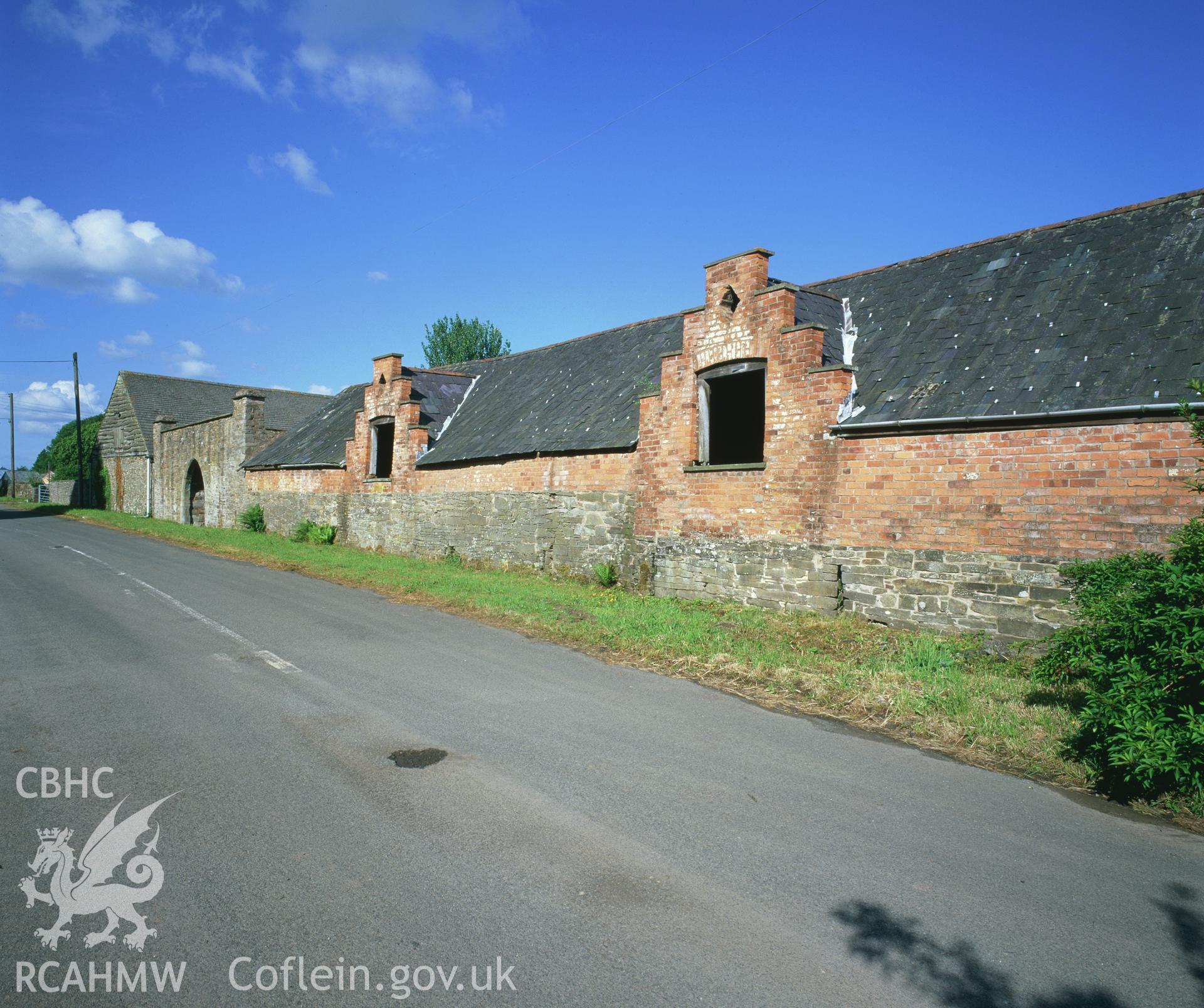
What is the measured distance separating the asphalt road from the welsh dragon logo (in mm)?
51

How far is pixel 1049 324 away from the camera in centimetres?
1017

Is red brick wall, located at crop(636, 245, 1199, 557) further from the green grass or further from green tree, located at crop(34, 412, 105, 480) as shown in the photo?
green tree, located at crop(34, 412, 105, 480)

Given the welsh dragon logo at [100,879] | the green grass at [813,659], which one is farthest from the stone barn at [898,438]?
the welsh dragon logo at [100,879]

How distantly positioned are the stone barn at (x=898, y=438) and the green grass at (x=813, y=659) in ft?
2.48

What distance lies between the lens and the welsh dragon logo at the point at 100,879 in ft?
10.5

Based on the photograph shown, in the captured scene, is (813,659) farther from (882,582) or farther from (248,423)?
(248,423)

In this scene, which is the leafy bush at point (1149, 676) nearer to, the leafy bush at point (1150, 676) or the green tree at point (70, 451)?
the leafy bush at point (1150, 676)

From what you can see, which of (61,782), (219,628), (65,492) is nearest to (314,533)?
(219,628)

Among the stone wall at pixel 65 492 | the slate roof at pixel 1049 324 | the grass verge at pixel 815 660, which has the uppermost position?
the slate roof at pixel 1049 324

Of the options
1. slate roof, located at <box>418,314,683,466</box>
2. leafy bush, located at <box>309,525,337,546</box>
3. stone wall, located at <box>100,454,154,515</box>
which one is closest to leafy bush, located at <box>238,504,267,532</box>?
leafy bush, located at <box>309,525,337,546</box>

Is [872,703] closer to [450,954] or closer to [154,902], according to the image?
[450,954]

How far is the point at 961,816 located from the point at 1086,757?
1.46 metres

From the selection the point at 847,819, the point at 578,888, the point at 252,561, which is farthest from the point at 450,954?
the point at 252,561

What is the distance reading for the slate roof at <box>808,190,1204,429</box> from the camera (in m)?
8.83
